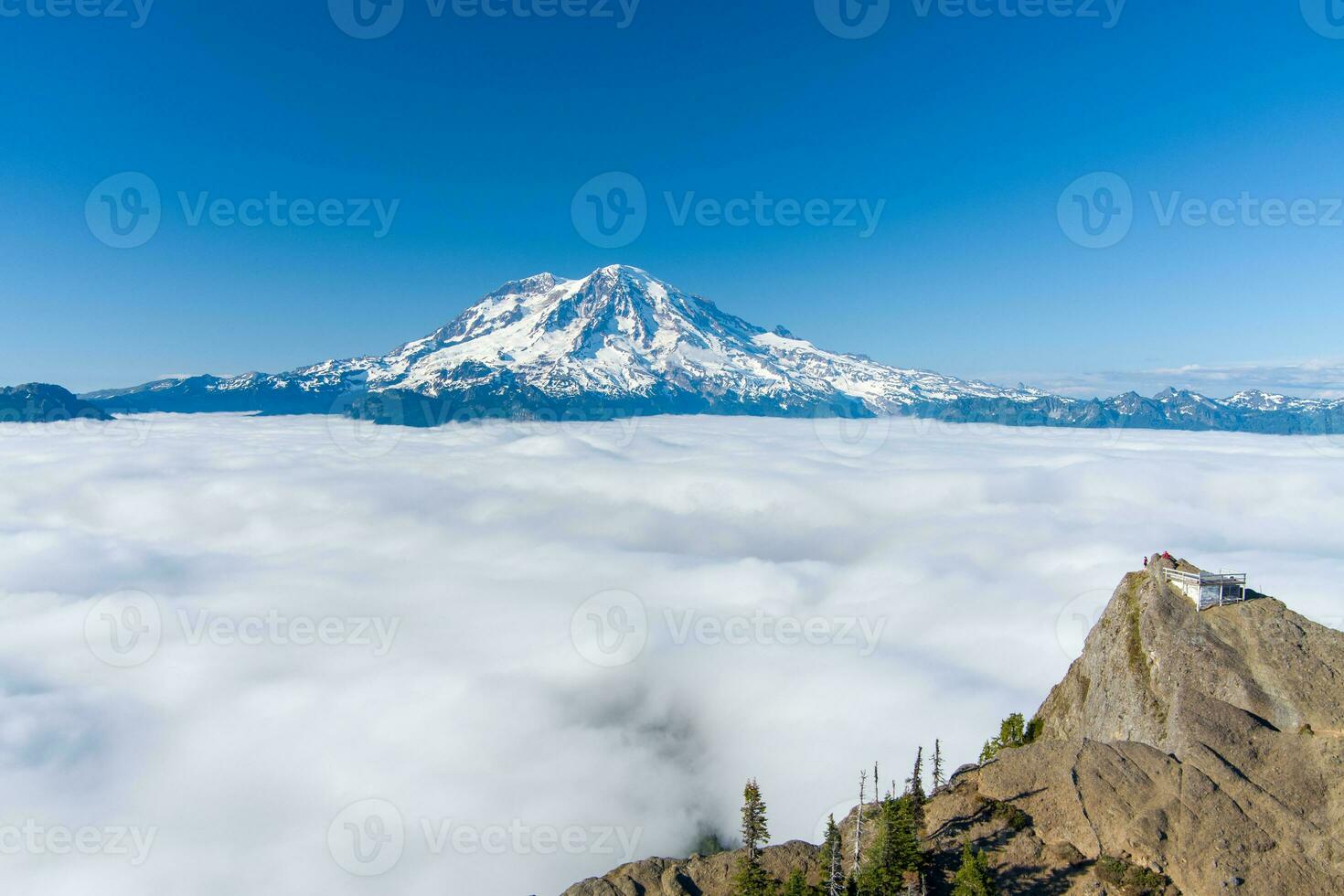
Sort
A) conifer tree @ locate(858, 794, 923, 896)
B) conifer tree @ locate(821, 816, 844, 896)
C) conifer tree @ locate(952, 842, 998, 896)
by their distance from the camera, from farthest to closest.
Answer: conifer tree @ locate(858, 794, 923, 896)
conifer tree @ locate(821, 816, 844, 896)
conifer tree @ locate(952, 842, 998, 896)

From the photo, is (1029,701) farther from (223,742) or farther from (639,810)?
(223,742)

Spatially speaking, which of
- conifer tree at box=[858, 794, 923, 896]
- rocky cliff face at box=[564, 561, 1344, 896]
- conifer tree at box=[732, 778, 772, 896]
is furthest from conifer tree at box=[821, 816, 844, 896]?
rocky cliff face at box=[564, 561, 1344, 896]

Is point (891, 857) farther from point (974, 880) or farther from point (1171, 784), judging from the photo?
point (1171, 784)

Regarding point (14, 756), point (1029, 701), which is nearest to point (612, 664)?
point (1029, 701)

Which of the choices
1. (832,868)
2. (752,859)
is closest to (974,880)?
(832,868)

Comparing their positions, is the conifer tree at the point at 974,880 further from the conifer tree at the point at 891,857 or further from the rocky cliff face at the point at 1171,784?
the rocky cliff face at the point at 1171,784

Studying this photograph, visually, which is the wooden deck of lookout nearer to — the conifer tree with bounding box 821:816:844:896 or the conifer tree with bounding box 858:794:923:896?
the conifer tree with bounding box 858:794:923:896

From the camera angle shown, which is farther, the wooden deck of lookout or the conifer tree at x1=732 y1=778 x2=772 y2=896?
the wooden deck of lookout
